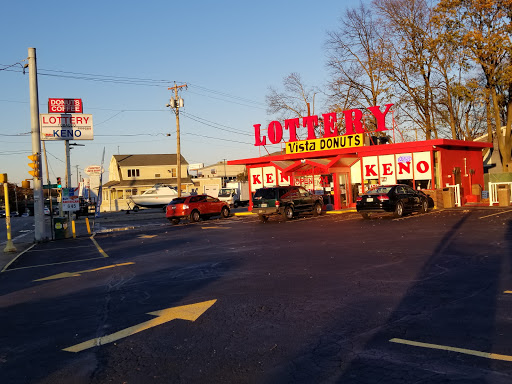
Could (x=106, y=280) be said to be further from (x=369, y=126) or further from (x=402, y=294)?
(x=369, y=126)

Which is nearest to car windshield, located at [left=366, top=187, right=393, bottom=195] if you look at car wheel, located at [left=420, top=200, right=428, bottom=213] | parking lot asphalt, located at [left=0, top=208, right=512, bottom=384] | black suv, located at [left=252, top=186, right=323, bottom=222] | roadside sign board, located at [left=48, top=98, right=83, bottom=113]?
car wheel, located at [left=420, top=200, right=428, bottom=213]

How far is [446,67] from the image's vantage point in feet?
133

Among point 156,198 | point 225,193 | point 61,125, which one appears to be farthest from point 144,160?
point 61,125

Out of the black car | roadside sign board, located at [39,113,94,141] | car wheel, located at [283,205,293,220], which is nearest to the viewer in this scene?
the black car

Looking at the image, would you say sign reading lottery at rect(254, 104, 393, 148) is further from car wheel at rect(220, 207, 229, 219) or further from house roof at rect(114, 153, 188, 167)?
house roof at rect(114, 153, 188, 167)

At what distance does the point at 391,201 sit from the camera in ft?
78.7

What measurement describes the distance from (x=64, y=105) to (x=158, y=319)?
92.0 feet

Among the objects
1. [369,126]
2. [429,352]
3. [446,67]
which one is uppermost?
[446,67]

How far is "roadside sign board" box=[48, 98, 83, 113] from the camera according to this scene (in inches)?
1266

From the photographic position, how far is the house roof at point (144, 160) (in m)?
76.9

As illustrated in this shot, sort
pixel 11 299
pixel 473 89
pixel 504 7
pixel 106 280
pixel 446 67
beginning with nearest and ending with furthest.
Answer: pixel 11 299
pixel 106 280
pixel 504 7
pixel 473 89
pixel 446 67

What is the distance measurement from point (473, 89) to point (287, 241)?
25.8 m

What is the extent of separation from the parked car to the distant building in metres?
39.7

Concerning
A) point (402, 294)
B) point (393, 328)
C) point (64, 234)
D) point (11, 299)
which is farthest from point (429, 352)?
point (64, 234)
